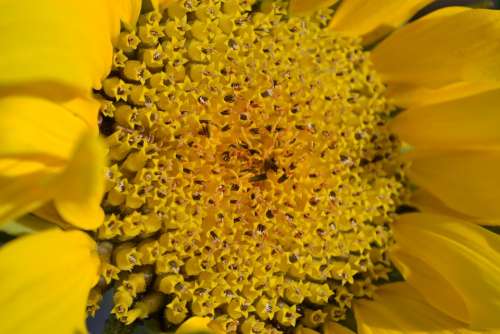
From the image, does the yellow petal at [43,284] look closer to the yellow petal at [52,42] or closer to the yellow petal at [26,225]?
the yellow petal at [26,225]

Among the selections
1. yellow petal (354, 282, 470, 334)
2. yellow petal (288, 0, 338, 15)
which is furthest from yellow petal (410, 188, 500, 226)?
yellow petal (288, 0, 338, 15)

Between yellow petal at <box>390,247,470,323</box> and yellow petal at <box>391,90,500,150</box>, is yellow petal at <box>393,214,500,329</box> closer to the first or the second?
yellow petal at <box>390,247,470,323</box>

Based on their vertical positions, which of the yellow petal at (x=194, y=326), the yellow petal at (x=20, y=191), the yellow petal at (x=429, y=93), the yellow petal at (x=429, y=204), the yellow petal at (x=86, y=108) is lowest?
the yellow petal at (x=194, y=326)

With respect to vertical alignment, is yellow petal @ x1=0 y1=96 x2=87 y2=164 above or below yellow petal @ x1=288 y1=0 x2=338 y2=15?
below

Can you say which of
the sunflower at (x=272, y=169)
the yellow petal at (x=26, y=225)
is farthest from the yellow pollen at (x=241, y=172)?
the yellow petal at (x=26, y=225)

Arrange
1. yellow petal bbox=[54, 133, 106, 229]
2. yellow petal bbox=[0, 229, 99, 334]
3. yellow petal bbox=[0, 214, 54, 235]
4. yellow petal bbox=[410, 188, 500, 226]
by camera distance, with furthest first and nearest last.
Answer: yellow petal bbox=[410, 188, 500, 226]
yellow petal bbox=[0, 214, 54, 235]
yellow petal bbox=[0, 229, 99, 334]
yellow petal bbox=[54, 133, 106, 229]

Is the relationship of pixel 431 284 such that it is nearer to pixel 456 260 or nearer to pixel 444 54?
pixel 456 260

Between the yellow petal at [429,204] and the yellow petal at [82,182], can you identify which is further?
the yellow petal at [429,204]
